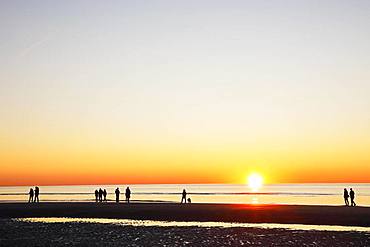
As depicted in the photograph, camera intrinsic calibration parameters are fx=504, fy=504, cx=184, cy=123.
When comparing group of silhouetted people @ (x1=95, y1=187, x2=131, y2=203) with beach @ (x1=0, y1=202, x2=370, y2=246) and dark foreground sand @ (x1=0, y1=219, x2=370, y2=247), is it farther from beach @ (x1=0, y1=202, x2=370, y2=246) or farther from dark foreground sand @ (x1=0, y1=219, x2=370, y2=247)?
dark foreground sand @ (x1=0, y1=219, x2=370, y2=247)

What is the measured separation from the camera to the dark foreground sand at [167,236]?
82.9 feet

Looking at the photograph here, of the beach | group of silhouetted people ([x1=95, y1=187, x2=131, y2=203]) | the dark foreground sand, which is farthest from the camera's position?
group of silhouetted people ([x1=95, y1=187, x2=131, y2=203])

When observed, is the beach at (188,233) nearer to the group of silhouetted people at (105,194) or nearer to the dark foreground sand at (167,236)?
the dark foreground sand at (167,236)

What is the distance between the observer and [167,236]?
28516 millimetres

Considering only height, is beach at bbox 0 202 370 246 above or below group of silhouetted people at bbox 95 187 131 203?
below

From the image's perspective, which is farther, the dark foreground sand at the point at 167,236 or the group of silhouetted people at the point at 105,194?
the group of silhouetted people at the point at 105,194

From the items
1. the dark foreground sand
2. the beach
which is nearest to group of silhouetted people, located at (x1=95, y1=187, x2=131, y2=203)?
the beach

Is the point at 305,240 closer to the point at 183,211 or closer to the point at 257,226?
the point at 257,226

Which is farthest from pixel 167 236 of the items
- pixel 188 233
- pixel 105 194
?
pixel 105 194

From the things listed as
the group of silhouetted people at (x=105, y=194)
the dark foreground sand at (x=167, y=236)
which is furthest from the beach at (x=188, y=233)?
the group of silhouetted people at (x=105, y=194)

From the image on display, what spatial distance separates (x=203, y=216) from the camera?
42031mm

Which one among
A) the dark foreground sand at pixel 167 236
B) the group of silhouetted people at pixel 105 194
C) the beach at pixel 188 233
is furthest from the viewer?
the group of silhouetted people at pixel 105 194

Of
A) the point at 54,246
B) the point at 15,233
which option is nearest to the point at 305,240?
the point at 54,246

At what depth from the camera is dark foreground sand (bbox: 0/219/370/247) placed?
82.9 feet
